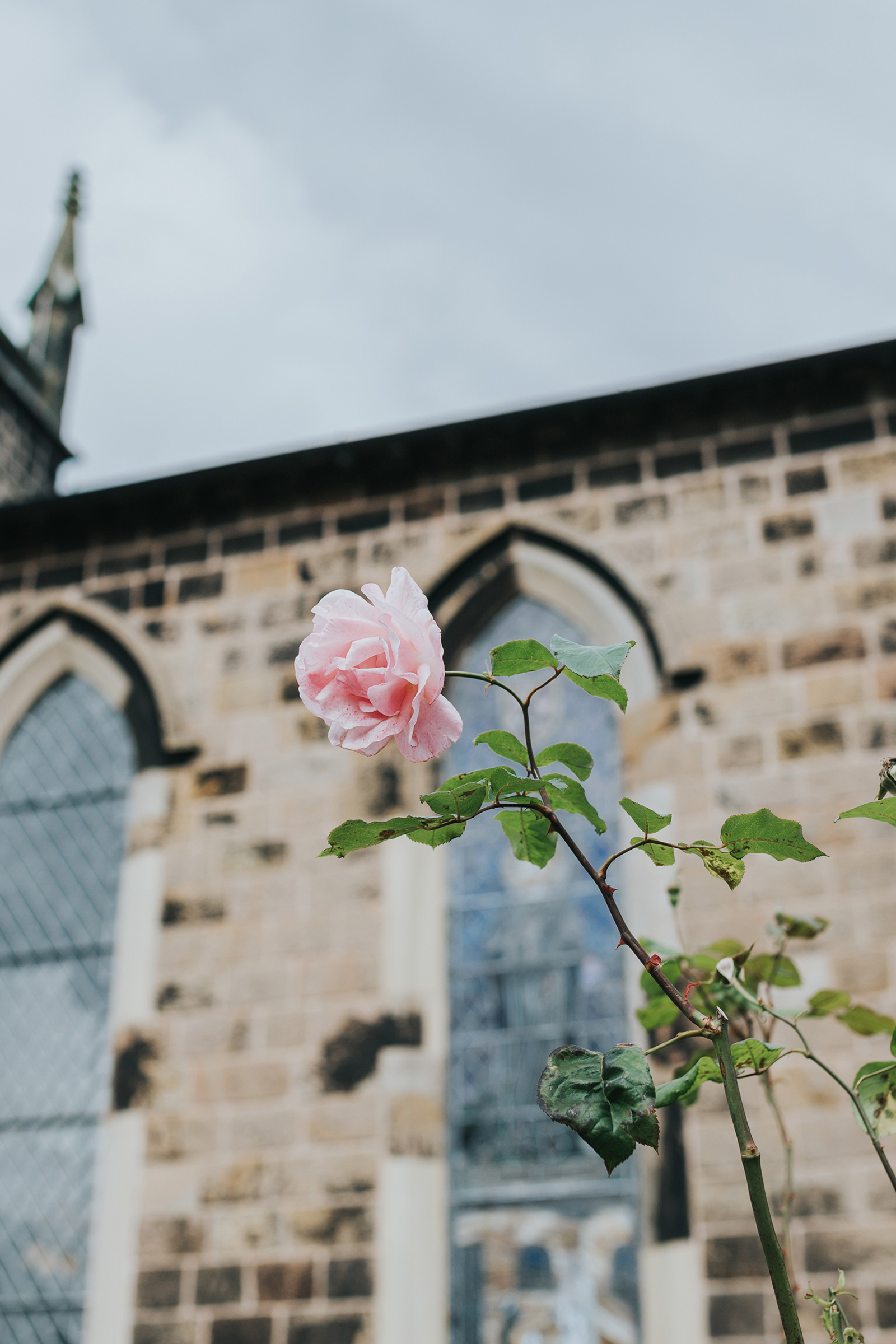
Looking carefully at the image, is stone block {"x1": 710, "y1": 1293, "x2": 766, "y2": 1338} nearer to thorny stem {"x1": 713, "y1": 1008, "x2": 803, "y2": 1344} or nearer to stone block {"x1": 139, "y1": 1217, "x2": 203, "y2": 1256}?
stone block {"x1": 139, "y1": 1217, "x2": 203, "y2": 1256}

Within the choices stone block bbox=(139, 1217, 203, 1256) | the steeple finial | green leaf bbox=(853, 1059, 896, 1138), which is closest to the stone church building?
stone block bbox=(139, 1217, 203, 1256)

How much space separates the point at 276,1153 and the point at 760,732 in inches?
90.0

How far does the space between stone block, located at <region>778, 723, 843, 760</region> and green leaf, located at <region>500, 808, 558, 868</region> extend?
12.4 ft

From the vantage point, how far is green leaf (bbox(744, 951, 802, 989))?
6.76 feet

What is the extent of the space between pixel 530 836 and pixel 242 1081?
4070 millimetres

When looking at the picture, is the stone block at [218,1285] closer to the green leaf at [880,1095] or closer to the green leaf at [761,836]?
the green leaf at [880,1095]

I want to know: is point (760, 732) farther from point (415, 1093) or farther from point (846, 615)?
point (415, 1093)

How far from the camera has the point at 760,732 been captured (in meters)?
5.13

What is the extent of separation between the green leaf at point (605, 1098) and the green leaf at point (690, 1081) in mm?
47

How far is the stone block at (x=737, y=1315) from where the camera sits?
439 cm

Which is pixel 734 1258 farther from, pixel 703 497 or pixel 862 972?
pixel 703 497

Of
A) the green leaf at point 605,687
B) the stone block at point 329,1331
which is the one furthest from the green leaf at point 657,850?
the stone block at point 329,1331

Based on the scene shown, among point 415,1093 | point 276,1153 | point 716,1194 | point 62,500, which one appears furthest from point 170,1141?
point 62,500

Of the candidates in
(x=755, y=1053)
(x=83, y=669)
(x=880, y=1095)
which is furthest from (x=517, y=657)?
(x=83, y=669)
